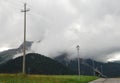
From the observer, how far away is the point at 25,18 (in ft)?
278

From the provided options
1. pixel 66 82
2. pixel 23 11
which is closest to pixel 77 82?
pixel 66 82

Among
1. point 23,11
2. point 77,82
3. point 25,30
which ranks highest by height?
point 23,11

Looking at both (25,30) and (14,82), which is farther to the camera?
(25,30)

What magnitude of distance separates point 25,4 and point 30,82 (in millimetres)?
38650

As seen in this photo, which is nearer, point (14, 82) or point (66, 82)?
point (14, 82)

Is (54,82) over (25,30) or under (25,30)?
under

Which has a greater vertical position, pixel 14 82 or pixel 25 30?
pixel 25 30

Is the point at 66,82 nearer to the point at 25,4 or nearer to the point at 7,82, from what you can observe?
the point at 7,82

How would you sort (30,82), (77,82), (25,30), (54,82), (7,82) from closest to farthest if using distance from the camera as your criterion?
(7,82) < (30,82) < (54,82) < (77,82) < (25,30)

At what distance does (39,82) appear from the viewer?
53.2 meters

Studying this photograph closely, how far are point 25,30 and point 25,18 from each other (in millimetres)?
3485

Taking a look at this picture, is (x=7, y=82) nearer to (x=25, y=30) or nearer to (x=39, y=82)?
(x=39, y=82)

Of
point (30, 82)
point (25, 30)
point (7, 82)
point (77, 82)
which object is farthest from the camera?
point (25, 30)

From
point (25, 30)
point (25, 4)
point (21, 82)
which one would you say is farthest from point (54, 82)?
point (25, 4)
